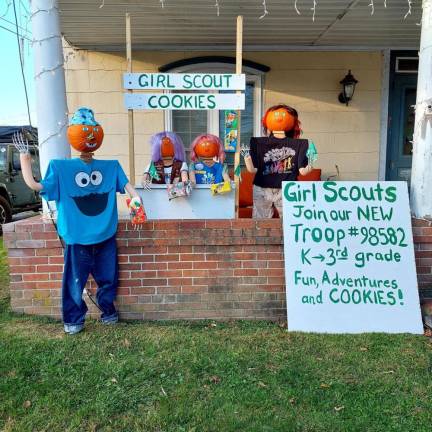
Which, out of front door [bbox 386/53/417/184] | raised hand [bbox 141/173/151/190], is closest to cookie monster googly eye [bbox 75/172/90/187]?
raised hand [bbox 141/173/151/190]

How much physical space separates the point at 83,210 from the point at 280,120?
1840 mm

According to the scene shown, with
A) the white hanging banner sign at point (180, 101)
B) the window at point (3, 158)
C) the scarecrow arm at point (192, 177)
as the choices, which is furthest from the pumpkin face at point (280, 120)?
the window at point (3, 158)

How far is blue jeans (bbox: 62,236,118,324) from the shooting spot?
10.7 feet

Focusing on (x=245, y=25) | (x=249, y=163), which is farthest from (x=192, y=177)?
(x=245, y=25)

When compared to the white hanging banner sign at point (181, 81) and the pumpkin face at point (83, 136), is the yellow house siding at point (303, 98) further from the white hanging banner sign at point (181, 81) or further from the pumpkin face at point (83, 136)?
the pumpkin face at point (83, 136)

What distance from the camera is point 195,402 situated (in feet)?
8.13

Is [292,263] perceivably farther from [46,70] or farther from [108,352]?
[46,70]

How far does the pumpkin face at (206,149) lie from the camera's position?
4070 millimetres

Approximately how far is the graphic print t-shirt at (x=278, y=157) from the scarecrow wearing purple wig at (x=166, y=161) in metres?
0.68

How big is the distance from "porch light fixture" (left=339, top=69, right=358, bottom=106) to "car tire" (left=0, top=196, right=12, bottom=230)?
7.00 m

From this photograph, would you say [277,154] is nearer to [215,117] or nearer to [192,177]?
[192,177]

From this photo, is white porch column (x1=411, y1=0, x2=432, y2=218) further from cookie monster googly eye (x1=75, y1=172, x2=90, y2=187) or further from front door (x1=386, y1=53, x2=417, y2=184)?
front door (x1=386, y1=53, x2=417, y2=184)

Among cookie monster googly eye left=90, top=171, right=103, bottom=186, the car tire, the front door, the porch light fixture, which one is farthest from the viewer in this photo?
the car tire

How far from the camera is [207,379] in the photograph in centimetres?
271
